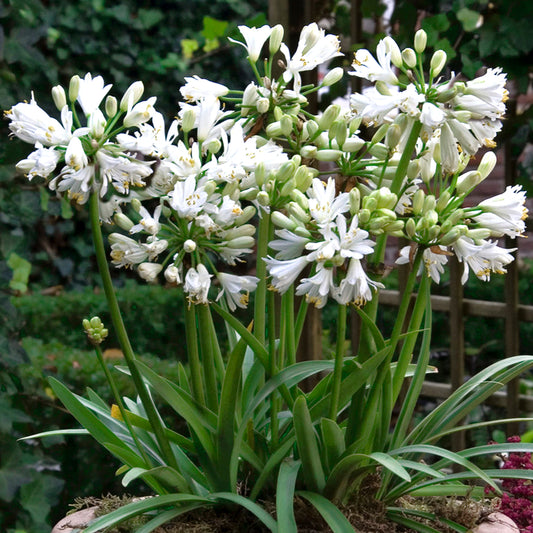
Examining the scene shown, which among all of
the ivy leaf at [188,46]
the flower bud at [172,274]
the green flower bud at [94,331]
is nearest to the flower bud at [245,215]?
the flower bud at [172,274]

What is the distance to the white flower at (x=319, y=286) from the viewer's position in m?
0.93

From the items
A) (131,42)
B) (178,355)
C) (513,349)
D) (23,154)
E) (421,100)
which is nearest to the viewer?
(421,100)

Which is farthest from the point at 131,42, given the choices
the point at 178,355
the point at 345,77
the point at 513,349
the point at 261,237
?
the point at 261,237

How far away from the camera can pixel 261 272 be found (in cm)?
112

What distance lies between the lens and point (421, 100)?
0.94 metres

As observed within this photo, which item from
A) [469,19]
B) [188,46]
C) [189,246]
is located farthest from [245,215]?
[188,46]

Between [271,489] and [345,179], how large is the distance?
43cm

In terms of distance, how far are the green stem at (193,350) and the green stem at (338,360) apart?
0.18 metres

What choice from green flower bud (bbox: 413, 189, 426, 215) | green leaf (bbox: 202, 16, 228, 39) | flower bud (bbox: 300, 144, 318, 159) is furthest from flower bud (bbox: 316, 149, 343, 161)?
green leaf (bbox: 202, 16, 228, 39)

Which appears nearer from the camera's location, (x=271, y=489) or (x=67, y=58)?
(x=271, y=489)

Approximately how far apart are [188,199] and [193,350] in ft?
0.73

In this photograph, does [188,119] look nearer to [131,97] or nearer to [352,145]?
[131,97]

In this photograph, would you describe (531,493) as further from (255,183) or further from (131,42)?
(131,42)

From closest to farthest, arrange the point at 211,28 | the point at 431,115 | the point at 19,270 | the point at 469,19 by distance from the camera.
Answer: the point at 431,115 → the point at 469,19 → the point at 19,270 → the point at 211,28
